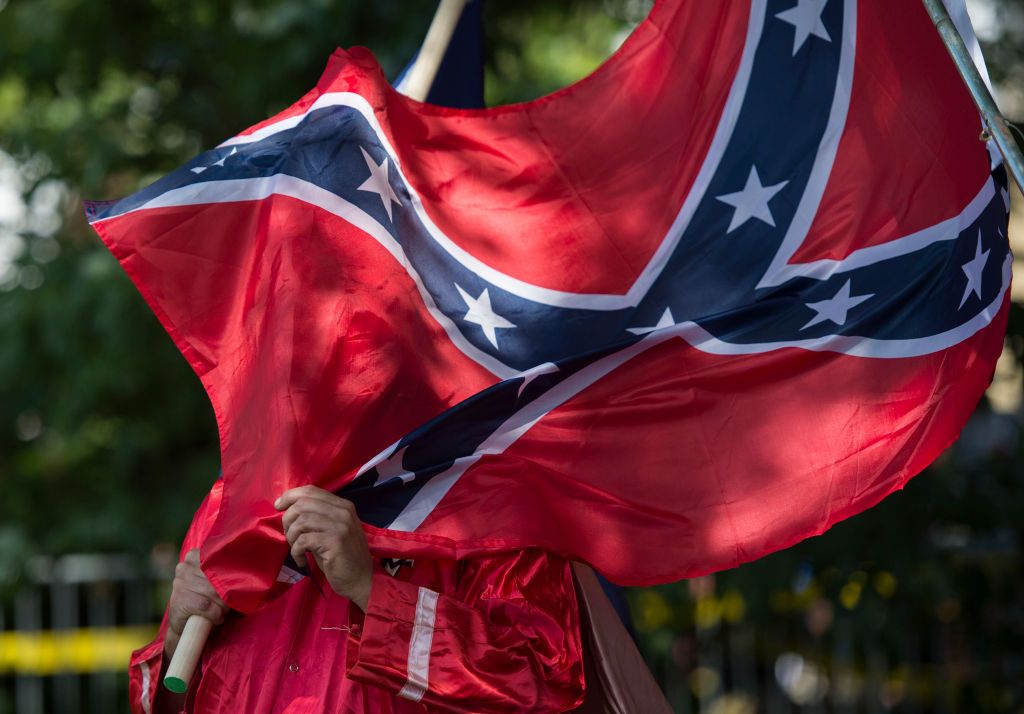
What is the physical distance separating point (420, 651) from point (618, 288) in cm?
110

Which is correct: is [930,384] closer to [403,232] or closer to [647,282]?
[647,282]

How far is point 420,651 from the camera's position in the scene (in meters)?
2.54

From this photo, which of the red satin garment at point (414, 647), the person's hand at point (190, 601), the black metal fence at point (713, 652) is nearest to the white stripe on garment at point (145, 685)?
the red satin garment at point (414, 647)

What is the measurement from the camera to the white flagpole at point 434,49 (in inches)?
157

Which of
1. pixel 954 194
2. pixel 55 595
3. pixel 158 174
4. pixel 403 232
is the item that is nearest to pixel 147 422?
pixel 158 174

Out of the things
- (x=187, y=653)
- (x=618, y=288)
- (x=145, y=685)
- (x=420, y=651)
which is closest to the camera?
(x=420, y=651)

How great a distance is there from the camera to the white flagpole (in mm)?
3982

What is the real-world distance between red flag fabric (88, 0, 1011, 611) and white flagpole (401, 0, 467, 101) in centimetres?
81

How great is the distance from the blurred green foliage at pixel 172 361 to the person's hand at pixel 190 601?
9.20 ft

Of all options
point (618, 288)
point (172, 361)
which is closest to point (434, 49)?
point (618, 288)

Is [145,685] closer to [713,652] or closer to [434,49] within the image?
[434,49]

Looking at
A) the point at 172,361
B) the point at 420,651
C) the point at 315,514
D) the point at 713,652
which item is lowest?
the point at 420,651

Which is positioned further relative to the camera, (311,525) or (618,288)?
(618,288)

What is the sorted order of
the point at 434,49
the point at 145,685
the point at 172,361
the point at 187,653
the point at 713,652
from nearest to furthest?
1. the point at 187,653
2. the point at 145,685
3. the point at 434,49
4. the point at 172,361
5. the point at 713,652
